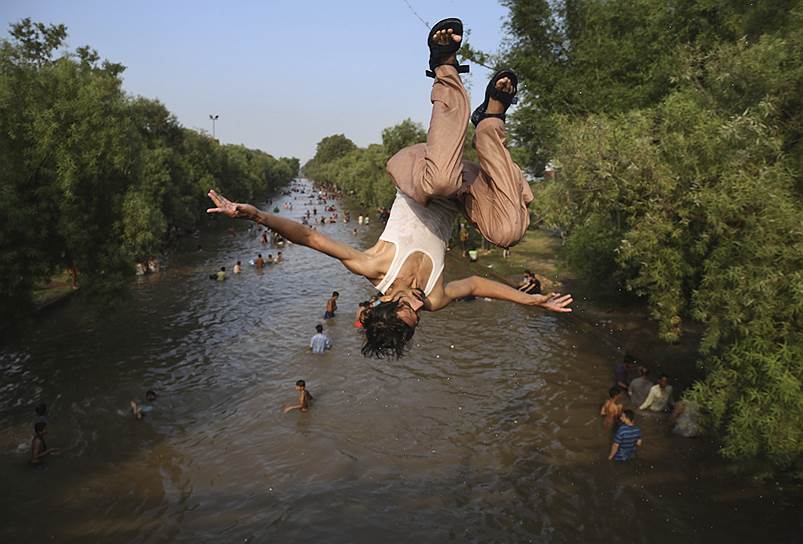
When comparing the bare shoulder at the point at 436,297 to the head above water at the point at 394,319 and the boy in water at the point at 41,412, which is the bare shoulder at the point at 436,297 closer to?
the head above water at the point at 394,319

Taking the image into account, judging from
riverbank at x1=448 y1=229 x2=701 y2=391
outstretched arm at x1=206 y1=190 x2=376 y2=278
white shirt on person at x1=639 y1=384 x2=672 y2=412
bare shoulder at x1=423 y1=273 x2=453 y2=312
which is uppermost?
outstretched arm at x1=206 y1=190 x2=376 y2=278

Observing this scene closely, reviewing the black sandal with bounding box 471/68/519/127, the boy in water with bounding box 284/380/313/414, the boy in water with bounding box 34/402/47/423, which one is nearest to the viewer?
the black sandal with bounding box 471/68/519/127

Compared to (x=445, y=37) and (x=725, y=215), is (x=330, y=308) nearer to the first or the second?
(x=725, y=215)

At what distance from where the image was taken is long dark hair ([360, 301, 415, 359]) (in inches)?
166

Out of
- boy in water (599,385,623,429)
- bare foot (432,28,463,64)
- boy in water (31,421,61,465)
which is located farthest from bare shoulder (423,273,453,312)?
boy in water (31,421,61,465)

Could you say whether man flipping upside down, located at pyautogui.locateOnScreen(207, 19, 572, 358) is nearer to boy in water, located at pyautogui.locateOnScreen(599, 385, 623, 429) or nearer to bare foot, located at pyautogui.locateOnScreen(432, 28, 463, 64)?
bare foot, located at pyautogui.locateOnScreen(432, 28, 463, 64)

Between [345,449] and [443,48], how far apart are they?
9.76 m

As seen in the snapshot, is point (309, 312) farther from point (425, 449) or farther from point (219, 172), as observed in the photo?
point (219, 172)

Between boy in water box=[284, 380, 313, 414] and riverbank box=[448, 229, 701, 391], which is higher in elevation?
riverbank box=[448, 229, 701, 391]

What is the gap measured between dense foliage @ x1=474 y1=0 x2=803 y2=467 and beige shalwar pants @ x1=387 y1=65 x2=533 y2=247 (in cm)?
591

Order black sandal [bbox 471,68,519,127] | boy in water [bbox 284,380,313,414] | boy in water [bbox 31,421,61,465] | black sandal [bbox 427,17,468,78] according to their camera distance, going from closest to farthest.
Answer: black sandal [bbox 427,17,468,78] → black sandal [bbox 471,68,519,127] → boy in water [bbox 31,421,61,465] → boy in water [bbox 284,380,313,414]

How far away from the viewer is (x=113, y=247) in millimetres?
14781

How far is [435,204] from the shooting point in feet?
14.1

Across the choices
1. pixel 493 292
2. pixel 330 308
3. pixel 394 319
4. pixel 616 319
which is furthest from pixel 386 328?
pixel 330 308
